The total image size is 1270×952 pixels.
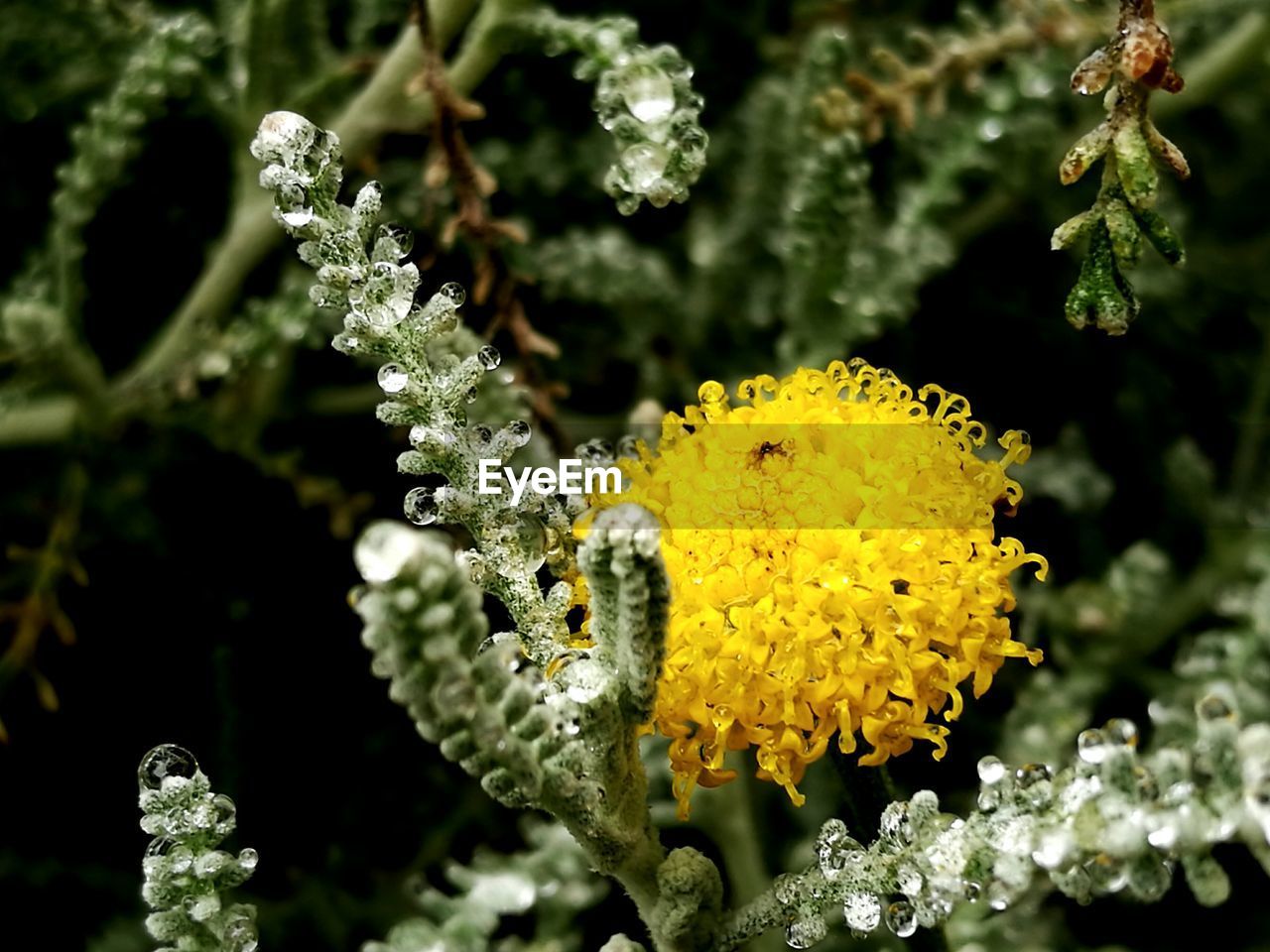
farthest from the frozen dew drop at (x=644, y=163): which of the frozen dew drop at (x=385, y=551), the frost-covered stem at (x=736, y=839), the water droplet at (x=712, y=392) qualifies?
the frost-covered stem at (x=736, y=839)

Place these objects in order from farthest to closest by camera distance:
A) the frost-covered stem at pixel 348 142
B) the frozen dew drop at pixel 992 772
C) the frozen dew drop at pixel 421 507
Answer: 1. the frost-covered stem at pixel 348 142
2. the frozen dew drop at pixel 421 507
3. the frozen dew drop at pixel 992 772

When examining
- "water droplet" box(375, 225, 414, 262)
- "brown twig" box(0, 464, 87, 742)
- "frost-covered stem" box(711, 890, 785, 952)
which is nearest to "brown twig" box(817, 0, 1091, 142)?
"water droplet" box(375, 225, 414, 262)

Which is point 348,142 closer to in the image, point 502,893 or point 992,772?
point 502,893

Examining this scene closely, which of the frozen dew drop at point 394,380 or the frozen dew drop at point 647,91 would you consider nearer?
the frozen dew drop at point 394,380

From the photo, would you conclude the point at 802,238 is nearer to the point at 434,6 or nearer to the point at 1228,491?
the point at 434,6

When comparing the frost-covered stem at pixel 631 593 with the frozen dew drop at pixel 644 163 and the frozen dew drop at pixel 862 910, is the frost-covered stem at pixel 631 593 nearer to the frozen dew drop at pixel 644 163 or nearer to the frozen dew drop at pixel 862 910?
the frozen dew drop at pixel 862 910

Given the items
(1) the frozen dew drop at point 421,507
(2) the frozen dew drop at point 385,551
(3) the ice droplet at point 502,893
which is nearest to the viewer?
(2) the frozen dew drop at point 385,551
